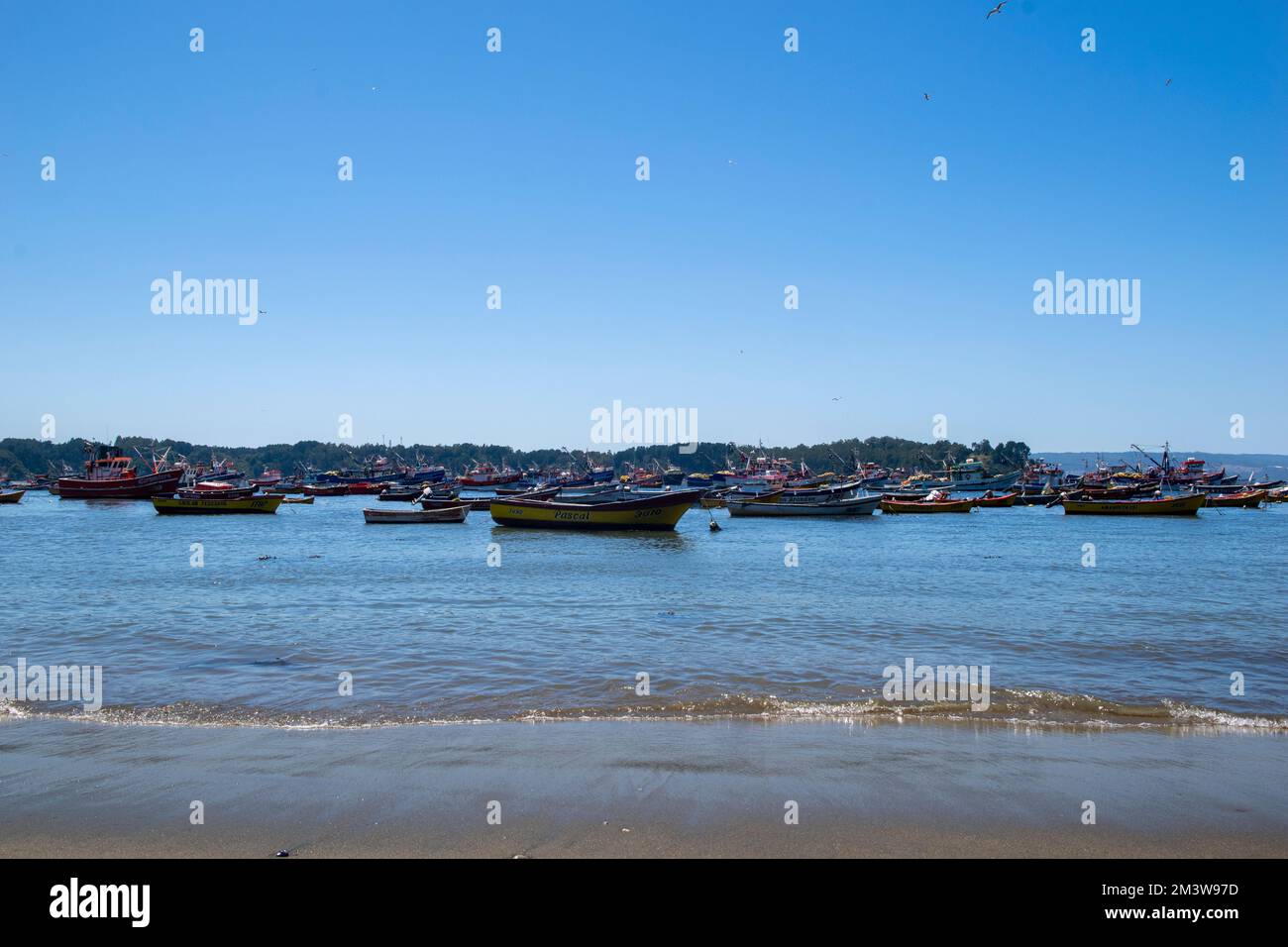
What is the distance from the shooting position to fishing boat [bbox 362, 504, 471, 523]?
5619 centimetres

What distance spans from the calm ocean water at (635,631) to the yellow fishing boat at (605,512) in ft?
28.7

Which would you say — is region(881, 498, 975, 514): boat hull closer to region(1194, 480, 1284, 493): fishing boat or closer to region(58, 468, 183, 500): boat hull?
region(1194, 480, 1284, 493): fishing boat

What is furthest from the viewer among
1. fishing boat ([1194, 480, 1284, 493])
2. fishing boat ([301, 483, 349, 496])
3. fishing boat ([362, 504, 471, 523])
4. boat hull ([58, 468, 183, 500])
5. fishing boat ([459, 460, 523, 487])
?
fishing boat ([459, 460, 523, 487])

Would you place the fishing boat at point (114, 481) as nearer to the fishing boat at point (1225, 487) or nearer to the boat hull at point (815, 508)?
the boat hull at point (815, 508)

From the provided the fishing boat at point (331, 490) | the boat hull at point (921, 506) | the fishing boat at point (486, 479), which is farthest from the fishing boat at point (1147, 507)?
the fishing boat at point (331, 490)

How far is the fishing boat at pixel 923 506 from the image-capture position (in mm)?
73188

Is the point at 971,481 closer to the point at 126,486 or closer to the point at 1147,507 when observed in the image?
the point at 1147,507

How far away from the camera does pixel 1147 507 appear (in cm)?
6650

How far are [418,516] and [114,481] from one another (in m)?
48.6

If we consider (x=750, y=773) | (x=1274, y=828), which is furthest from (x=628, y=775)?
(x=1274, y=828)

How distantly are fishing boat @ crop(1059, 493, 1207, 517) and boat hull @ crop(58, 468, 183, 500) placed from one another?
86.8 metres

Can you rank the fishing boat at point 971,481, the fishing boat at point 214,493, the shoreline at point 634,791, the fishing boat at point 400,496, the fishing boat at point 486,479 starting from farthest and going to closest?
the fishing boat at point 486,479 < the fishing boat at point 971,481 < the fishing boat at point 400,496 < the fishing boat at point 214,493 < the shoreline at point 634,791

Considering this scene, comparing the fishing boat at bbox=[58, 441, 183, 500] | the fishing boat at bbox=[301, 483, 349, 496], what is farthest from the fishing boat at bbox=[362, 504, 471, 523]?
the fishing boat at bbox=[301, 483, 349, 496]
